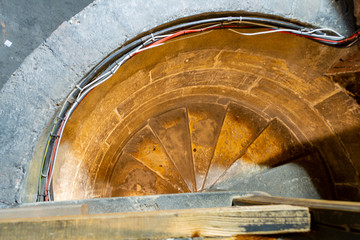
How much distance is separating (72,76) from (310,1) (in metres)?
2.62

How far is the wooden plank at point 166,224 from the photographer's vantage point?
1.26 meters

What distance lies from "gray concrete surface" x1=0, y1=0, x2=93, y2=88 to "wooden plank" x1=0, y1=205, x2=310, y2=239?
2.98m

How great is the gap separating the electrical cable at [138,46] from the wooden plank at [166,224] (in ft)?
4.17

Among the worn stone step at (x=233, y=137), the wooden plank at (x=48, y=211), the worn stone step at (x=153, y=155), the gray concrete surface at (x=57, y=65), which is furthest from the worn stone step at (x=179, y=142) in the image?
the wooden plank at (x=48, y=211)

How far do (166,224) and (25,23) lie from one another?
11.8ft

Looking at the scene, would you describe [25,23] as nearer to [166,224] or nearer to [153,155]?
[153,155]

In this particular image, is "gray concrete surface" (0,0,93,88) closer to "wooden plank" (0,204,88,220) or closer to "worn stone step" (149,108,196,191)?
"wooden plank" (0,204,88,220)

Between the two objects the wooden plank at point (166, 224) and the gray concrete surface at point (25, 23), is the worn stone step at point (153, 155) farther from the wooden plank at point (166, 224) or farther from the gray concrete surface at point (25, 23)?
the wooden plank at point (166, 224)

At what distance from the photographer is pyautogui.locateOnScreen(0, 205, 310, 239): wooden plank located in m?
1.26

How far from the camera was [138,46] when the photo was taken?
2.54m

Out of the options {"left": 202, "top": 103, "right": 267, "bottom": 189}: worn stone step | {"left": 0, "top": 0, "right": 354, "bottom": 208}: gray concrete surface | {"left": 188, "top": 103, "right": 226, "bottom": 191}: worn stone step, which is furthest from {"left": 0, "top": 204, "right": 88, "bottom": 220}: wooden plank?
{"left": 202, "top": 103, "right": 267, "bottom": 189}: worn stone step

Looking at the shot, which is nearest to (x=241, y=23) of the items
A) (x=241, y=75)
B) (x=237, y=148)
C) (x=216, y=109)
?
(x=241, y=75)

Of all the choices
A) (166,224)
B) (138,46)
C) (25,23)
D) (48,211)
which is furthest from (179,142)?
(166,224)

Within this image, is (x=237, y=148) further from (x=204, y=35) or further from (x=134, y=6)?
(x=134, y=6)
